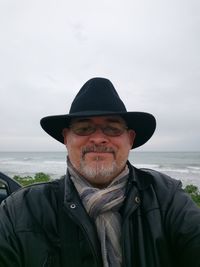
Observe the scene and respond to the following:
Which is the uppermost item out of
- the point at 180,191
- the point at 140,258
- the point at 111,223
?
the point at 180,191

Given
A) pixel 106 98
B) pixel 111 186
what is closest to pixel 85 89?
pixel 106 98

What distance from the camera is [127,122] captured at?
2.73 m

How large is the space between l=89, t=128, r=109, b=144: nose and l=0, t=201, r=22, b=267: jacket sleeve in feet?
2.74

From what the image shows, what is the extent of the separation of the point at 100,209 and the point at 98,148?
465 millimetres

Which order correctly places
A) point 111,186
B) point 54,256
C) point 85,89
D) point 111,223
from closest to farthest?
point 54,256 < point 111,223 < point 111,186 < point 85,89

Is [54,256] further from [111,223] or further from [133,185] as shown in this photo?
[133,185]

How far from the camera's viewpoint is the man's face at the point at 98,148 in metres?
2.54

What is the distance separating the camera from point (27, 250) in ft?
6.97

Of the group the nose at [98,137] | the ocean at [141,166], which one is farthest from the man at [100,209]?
the ocean at [141,166]

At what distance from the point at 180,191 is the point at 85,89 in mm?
1081

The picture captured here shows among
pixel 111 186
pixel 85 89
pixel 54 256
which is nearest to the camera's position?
pixel 54 256

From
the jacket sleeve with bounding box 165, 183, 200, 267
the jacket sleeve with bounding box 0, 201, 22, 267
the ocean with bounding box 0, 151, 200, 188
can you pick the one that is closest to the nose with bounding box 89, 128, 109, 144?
the jacket sleeve with bounding box 165, 183, 200, 267

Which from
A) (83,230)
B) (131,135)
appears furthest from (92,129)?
(83,230)

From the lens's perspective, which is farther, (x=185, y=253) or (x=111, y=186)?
(x=111, y=186)
